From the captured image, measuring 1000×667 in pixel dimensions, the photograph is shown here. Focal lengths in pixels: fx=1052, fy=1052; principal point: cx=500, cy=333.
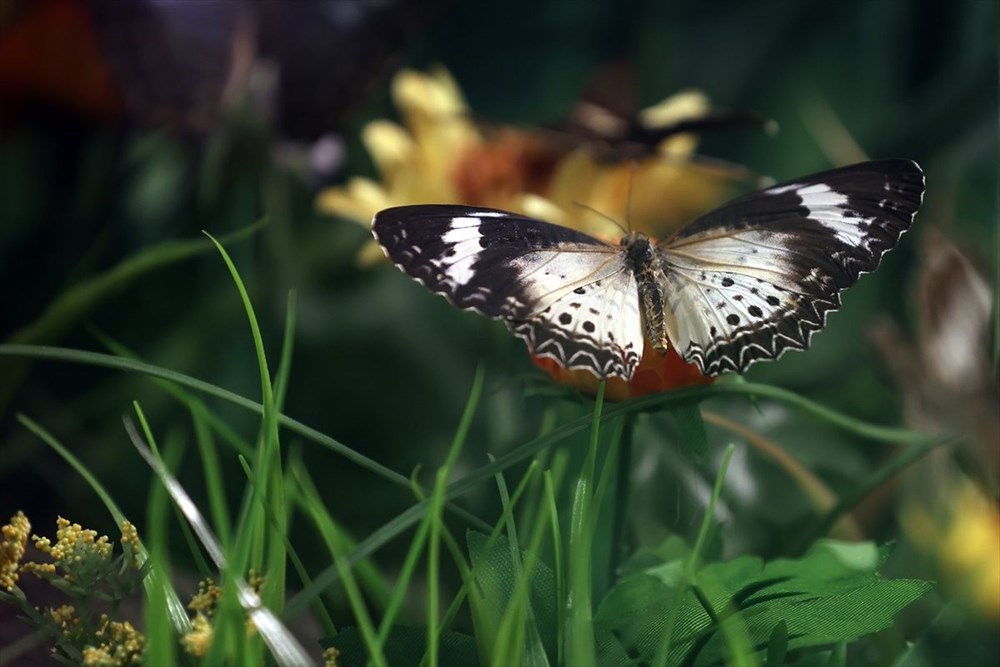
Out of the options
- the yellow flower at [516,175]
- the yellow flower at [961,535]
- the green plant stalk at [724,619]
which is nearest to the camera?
the green plant stalk at [724,619]

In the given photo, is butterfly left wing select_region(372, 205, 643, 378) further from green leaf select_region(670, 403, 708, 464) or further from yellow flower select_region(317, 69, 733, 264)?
yellow flower select_region(317, 69, 733, 264)

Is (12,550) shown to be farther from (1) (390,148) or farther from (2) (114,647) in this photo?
(1) (390,148)

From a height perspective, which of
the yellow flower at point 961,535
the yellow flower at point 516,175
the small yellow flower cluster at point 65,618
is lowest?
the yellow flower at point 961,535

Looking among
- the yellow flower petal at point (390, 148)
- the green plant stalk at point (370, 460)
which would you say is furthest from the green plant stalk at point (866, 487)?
the yellow flower petal at point (390, 148)

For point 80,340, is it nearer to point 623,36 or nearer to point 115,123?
point 115,123

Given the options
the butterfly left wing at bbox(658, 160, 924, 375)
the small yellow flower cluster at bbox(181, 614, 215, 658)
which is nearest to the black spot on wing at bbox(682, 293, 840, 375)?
the butterfly left wing at bbox(658, 160, 924, 375)

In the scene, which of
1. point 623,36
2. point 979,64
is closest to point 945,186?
point 979,64

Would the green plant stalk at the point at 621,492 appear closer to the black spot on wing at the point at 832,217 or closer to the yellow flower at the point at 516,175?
the black spot on wing at the point at 832,217

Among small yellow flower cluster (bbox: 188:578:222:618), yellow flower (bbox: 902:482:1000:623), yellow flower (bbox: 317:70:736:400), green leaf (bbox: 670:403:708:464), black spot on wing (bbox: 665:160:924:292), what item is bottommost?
yellow flower (bbox: 902:482:1000:623)
